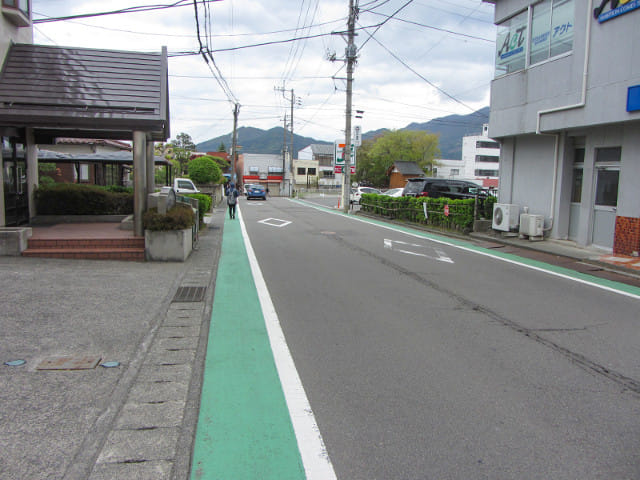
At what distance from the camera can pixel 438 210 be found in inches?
749

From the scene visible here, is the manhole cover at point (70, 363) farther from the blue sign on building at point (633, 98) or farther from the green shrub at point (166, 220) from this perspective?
the blue sign on building at point (633, 98)

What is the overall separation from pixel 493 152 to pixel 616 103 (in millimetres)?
91118

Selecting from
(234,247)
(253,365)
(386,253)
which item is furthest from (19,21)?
(253,365)

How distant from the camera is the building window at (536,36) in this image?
13.3 meters

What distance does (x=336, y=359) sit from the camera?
523cm

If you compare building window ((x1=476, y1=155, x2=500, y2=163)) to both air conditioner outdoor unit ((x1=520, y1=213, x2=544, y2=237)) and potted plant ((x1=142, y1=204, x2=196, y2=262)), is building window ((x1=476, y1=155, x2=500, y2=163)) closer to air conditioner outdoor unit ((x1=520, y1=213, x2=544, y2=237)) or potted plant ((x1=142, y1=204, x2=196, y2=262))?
air conditioner outdoor unit ((x1=520, y1=213, x2=544, y2=237))

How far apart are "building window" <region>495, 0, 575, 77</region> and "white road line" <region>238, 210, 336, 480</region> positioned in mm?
11288

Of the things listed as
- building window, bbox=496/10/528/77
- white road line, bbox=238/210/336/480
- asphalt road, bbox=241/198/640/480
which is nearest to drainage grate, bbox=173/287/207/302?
asphalt road, bbox=241/198/640/480

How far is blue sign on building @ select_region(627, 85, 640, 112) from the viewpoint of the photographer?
10.6 metres

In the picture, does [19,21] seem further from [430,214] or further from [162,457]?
[430,214]

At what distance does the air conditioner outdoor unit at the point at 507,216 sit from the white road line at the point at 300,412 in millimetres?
10352

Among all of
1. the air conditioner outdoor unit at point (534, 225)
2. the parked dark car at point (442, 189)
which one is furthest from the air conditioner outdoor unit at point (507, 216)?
the parked dark car at point (442, 189)

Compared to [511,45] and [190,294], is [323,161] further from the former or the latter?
[190,294]

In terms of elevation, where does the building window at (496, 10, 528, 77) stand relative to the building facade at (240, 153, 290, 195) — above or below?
above
